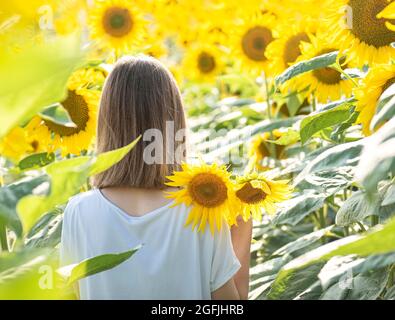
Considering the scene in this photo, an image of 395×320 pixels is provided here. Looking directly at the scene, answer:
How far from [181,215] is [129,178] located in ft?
0.56

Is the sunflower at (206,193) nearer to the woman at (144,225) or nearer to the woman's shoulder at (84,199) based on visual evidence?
the woman at (144,225)

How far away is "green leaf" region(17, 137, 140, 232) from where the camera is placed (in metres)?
0.45

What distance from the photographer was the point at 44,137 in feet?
6.35

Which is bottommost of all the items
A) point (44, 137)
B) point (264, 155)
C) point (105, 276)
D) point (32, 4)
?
point (32, 4)

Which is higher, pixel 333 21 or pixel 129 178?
pixel 333 21

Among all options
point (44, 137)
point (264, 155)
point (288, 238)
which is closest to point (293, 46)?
point (264, 155)

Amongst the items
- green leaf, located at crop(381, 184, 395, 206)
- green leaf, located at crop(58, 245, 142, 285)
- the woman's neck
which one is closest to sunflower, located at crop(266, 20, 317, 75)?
the woman's neck

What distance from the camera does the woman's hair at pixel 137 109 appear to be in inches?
66.1

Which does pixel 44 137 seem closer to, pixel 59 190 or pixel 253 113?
pixel 253 113

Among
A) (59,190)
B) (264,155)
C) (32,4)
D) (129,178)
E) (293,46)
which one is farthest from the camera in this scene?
(264,155)

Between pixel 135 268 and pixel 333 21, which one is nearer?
pixel 135 268

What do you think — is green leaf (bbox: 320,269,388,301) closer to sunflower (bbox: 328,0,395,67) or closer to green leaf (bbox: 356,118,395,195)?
sunflower (bbox: 328,0,395,67)

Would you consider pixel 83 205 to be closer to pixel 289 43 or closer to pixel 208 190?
pixel 208 190

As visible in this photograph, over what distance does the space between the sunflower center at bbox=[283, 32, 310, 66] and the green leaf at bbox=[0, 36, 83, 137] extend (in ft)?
6.98
